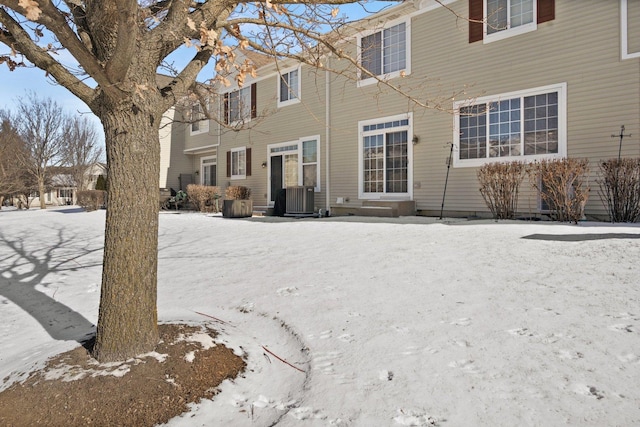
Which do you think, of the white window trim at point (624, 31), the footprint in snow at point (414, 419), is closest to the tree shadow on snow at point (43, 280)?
the footprint in snow at point (414, 419)

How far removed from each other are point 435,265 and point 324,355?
2.20 m

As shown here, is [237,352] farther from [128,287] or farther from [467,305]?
[467,305]

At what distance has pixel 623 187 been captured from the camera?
6984 mm

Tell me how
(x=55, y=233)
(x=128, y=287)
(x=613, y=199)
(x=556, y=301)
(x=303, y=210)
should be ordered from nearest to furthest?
(x=128, y=287)
(x=556, y=301)
(x=613, y=199)
(x=55, y=233)
(x=303, y=210)

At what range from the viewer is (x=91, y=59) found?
211cm

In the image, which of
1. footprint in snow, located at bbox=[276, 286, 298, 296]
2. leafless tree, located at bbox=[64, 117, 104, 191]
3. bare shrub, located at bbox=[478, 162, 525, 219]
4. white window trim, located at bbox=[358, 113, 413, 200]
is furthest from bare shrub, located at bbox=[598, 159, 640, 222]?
leafless tree, located at bbox=[64, 117, 104, 191]

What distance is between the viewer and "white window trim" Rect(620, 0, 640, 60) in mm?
7383

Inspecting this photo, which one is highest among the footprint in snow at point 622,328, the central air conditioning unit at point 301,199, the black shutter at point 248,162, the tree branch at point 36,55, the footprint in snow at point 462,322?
the black shutter at point 248,162

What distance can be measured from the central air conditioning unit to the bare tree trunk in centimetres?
956

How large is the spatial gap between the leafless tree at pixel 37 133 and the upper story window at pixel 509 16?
25.4m

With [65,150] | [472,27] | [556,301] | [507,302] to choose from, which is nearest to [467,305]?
[507,302]

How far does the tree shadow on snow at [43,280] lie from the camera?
3.49 metres

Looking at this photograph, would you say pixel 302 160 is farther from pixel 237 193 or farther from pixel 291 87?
pixel 237 193

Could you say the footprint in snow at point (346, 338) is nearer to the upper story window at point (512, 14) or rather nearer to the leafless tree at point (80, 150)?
the upper story window at point (512, 14)
